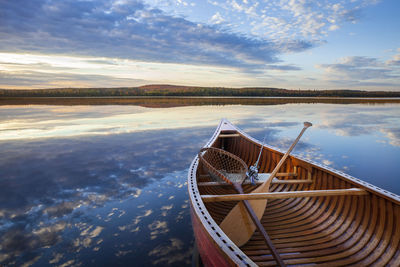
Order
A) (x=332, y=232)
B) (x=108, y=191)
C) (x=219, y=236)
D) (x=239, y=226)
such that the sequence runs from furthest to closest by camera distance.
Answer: (x=108, y=191) → (x=332, y=232) → (x=239, y=226) → (x=219, y=236)

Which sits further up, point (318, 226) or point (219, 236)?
point (219, 236)

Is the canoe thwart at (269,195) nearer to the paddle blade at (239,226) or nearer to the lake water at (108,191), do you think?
the paddle blade at (239,226)

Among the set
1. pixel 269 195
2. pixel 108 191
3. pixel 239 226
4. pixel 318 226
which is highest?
pixel 269 195

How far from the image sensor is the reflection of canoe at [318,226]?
113 inches

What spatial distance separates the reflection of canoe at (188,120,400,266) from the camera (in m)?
2.88

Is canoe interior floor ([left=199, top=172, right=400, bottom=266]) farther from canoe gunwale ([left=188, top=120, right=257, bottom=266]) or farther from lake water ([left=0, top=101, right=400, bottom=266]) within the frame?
lake water ([left=0, top=101, right=400, bottom=266])

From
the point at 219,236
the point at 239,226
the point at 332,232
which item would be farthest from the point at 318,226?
the point at 219,236

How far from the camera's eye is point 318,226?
13.9 feet

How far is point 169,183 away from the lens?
26.4 ft

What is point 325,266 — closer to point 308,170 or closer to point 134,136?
point 308,170

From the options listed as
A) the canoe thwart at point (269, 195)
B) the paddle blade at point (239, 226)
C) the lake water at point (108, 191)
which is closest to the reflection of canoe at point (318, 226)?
the canoe thwart at point (269, 195)

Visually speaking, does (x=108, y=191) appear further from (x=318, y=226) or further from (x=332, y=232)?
(x=332, y=232)

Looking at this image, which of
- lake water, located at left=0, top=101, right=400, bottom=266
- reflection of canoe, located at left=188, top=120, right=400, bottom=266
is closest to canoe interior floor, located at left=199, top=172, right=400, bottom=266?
reflection of canoe, located at left=188, top=120, right=400, bottom=266

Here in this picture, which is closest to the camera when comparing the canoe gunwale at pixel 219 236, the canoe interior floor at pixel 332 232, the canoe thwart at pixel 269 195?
the canoe gunwale at pixel 219 236
